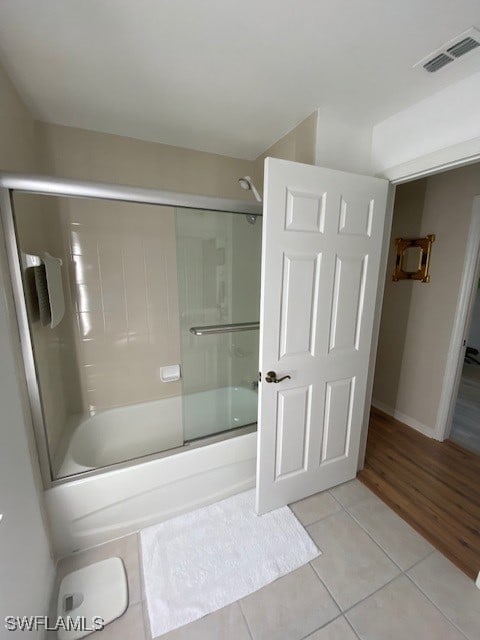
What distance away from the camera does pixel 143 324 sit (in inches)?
83.0

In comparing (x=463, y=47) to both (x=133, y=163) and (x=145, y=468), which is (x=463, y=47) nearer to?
(x=133, y=163)

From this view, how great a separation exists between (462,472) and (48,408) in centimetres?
291

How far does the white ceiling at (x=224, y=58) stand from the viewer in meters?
0.95

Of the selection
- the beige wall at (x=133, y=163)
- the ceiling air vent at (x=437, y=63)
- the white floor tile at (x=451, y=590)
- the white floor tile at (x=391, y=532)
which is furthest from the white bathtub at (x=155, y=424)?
the ceiling air vent at (x=437, y=63)

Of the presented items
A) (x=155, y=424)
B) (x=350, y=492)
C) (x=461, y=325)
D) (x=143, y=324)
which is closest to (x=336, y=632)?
(x=350, y=492)

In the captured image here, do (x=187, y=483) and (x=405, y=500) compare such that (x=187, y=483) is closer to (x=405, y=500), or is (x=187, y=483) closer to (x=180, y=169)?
(x=405, y=500)

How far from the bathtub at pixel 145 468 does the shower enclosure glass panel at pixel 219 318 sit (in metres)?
0.02

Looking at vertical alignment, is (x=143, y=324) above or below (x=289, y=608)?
above

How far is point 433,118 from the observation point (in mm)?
1405

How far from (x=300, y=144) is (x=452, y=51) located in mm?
770

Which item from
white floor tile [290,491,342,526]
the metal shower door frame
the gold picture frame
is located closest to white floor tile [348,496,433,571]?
white floor tile [290,491,342,526]

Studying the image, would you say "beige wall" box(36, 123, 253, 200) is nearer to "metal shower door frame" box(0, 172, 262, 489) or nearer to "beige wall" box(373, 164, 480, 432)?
"metal shower door frame" box(0, 172, 262, 489)

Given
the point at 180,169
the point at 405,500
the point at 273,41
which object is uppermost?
the point at 273,41

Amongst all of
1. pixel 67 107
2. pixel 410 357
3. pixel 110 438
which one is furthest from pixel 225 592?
pixel 67 107
